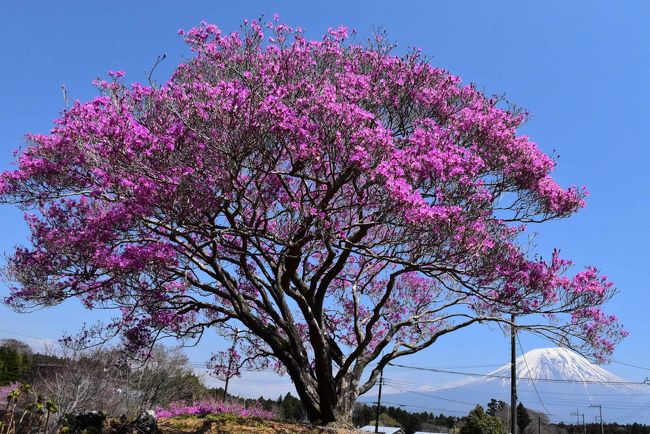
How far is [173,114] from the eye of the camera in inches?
376

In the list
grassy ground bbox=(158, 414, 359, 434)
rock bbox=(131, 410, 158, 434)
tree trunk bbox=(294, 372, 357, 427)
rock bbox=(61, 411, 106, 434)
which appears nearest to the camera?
rock bbox=(61, 411, 106, 434)

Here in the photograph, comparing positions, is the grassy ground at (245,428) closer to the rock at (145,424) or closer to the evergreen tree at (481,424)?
the rock at (145,424)

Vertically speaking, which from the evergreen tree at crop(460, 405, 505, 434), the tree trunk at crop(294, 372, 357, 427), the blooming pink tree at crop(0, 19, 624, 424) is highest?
the blooming pink tree at crop(0, 19, 624, 424)

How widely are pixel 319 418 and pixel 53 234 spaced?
6585 millimetres

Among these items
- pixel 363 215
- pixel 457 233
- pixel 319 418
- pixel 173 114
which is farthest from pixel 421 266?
pixel 173 114

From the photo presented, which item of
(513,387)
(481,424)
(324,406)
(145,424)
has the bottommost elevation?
(481,424)

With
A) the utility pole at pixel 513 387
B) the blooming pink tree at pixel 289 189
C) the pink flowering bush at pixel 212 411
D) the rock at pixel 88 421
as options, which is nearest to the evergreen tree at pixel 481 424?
the utility pole at pixel 513 387

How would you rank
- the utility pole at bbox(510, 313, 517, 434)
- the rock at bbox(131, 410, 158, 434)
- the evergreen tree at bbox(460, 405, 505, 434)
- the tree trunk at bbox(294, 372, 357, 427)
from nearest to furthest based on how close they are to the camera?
the rock at bbox(131, 410, 158, 434) < the tree trunk at bbox(294, 372, 357, 427) < the utility pole at bbox(510, 313, 517, 434) < the evergreen tree at bbox(460, 405, 505, 434)

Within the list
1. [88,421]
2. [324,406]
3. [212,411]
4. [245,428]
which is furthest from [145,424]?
[212,411]

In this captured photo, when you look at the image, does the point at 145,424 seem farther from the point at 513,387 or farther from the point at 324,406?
the point at 513,387

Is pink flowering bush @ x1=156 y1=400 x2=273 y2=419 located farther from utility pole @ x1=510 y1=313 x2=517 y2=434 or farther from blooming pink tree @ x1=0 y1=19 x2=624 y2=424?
utility pole @ x1=510 y1=313 x2=517 y2=434

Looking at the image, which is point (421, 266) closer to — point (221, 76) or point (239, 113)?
point (239, 113)

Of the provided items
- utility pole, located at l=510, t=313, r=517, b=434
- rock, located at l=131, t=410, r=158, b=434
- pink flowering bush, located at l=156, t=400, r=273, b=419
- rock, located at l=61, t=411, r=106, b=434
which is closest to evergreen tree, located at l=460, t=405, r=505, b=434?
utility pole, located at l=510, t=313, r=517, b=434

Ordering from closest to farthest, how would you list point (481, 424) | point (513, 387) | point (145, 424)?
1. point (145, 424)
2. point (513, 387)
3. point (481, 424)
